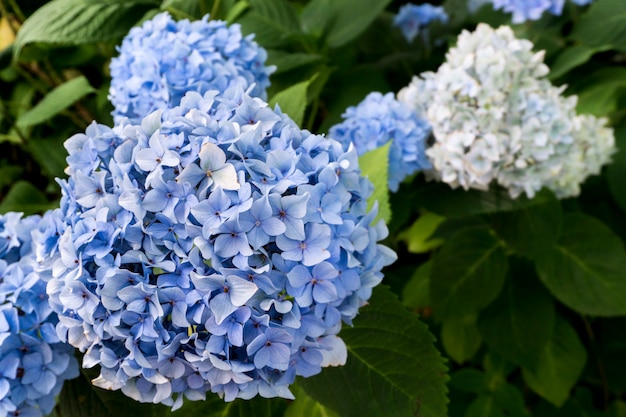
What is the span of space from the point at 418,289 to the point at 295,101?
63 centimetres

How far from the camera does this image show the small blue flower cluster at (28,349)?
2.41ft

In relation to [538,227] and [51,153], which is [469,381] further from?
[51,153]

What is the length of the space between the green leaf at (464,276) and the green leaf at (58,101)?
0.77 m

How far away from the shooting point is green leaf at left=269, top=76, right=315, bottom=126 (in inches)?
37.2

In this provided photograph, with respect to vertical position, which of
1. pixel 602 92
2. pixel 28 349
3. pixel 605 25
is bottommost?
pixel 602 92

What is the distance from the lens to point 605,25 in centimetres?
112

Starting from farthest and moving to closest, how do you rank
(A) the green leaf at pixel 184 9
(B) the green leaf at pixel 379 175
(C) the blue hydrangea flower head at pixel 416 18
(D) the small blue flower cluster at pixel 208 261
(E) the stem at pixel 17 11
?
(C) the blue hydrangea flower head at pixel 416 18
(E) the stem at pixel 17 11
(A) the green leaf at pixel 184 9
(B) the green leaf at pixel 379 175
(D) the small blue flower cluster at pixel 208 261

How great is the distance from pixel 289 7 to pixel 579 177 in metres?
0.68

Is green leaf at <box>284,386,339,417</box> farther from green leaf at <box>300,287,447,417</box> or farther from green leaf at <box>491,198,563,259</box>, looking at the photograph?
green leaf at <box>491,198,563,259</box>

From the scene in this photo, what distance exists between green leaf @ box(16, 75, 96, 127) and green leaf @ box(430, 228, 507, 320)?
2.52 feet

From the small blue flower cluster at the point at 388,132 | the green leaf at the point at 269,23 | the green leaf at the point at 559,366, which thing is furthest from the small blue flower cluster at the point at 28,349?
the green leaf at the point at 559,366

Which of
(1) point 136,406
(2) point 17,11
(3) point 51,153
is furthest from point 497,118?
(2) point 17,11

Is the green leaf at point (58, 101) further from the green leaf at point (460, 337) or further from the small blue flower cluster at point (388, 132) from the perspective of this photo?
the green leaf at point (460, 337)

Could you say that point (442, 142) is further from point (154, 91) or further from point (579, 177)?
point (154, 91)
